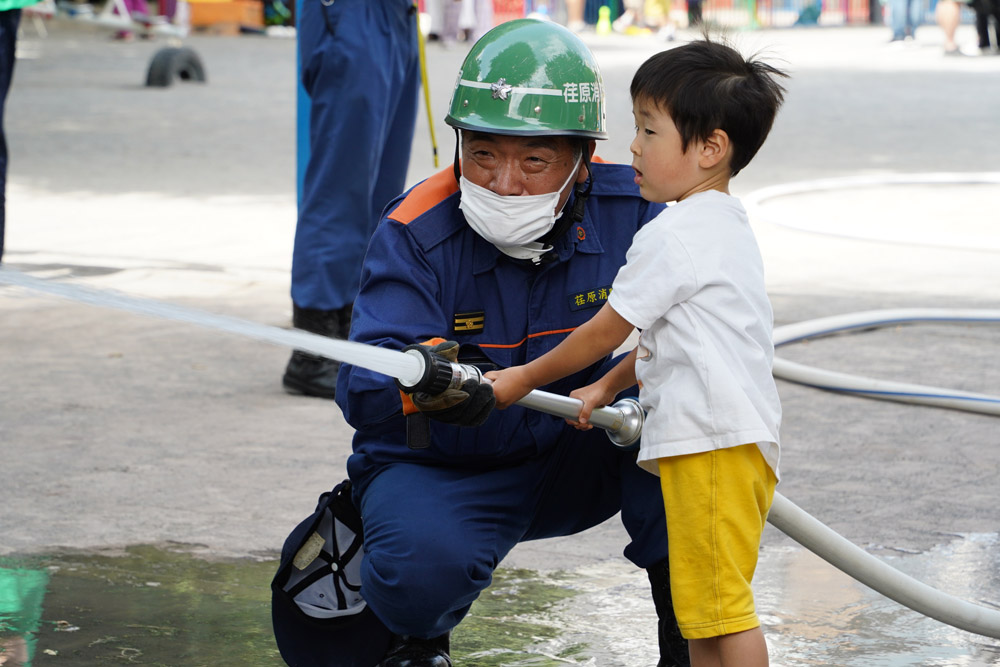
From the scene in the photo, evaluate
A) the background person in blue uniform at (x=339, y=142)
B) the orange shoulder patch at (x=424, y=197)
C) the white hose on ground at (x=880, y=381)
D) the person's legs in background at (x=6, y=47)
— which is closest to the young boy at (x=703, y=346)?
the orange shoulder patch at (x=424, y=197)

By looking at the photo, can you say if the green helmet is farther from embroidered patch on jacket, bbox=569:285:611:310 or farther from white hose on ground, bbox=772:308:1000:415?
white hose on ground, bbox=772:308:1000:415

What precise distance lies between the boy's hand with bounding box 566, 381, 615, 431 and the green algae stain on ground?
531 mm

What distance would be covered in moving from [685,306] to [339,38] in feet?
8.05

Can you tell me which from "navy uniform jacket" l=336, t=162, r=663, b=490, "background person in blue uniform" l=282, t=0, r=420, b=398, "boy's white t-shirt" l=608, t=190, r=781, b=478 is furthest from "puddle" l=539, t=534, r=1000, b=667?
"background person in blue uniform" l=282, t=0, r=420, b=398

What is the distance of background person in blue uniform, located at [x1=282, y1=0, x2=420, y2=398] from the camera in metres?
4.46

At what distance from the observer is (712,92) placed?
2.29 meters

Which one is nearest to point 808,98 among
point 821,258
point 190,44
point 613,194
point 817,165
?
point 817,165

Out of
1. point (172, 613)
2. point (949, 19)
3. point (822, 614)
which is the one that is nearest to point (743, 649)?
point (822, 614)

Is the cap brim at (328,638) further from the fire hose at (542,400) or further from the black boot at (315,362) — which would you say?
the black boot at (315,362)

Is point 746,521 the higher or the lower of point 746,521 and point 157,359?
the higher

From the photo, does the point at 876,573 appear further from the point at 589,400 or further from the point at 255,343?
the point at 255,343

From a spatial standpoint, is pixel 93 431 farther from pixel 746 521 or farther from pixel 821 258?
pixel 821 258

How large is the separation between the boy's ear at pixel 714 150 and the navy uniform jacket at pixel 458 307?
17.0 inches

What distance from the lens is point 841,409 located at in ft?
14.8
